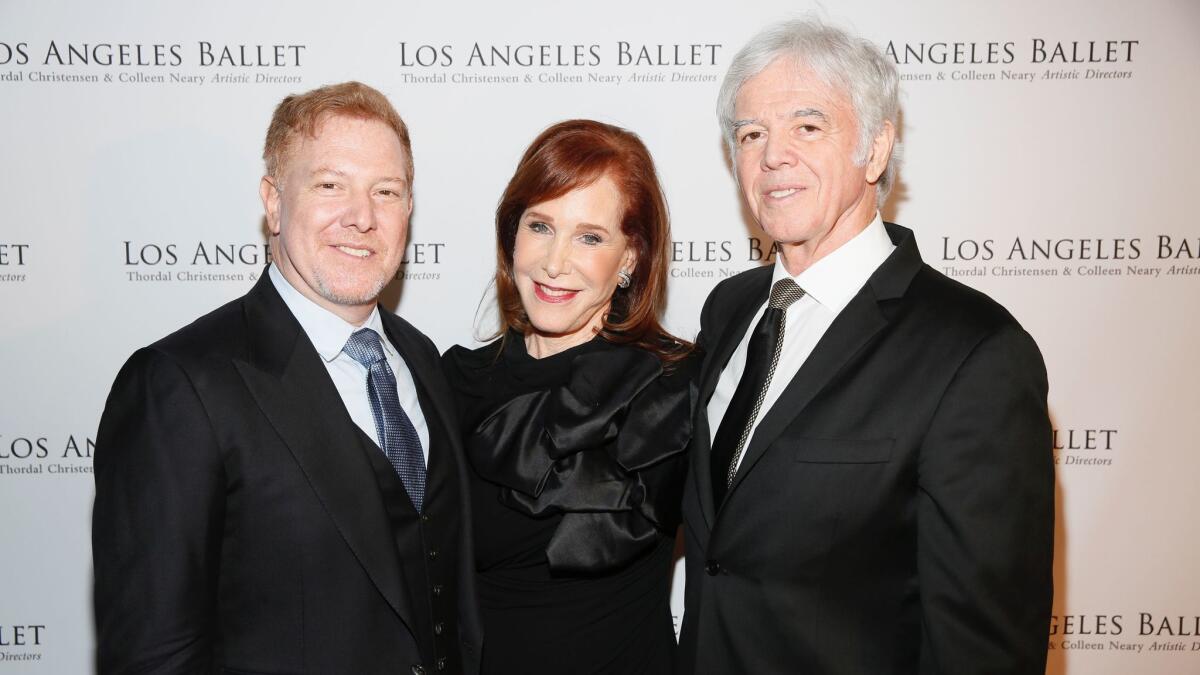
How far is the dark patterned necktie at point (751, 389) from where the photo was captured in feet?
6.44

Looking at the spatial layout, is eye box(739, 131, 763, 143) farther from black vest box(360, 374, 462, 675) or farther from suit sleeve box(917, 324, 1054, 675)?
black vest box(360, 374, 462, 675)

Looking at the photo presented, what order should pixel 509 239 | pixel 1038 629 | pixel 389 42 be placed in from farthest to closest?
pixel 389 42, pixel 509 239, pixel 1038 629

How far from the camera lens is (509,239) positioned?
2.41 meters

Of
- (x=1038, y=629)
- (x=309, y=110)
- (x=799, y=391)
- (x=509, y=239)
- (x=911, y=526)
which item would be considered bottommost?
(x=1038, y=629)

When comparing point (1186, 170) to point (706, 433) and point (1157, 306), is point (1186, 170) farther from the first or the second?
point (706, 433)

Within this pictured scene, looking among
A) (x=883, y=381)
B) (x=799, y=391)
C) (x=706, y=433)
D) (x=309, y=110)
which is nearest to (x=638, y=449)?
(x=706, y=433)

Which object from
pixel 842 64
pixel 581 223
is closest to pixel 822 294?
pixel 842 64

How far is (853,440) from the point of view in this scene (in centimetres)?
179

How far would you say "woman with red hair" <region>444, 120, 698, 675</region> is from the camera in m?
2.14

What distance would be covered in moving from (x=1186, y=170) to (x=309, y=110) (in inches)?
115

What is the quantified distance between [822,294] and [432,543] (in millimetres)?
1070

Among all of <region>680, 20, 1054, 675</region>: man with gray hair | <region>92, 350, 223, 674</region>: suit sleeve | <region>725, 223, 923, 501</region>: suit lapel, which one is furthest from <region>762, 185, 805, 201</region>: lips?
<region>92, 350, 223, 674</region>: suit sleeve

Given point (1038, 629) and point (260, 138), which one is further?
point (260, 138)

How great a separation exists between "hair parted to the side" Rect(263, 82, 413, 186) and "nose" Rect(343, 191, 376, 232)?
0.56 ft
